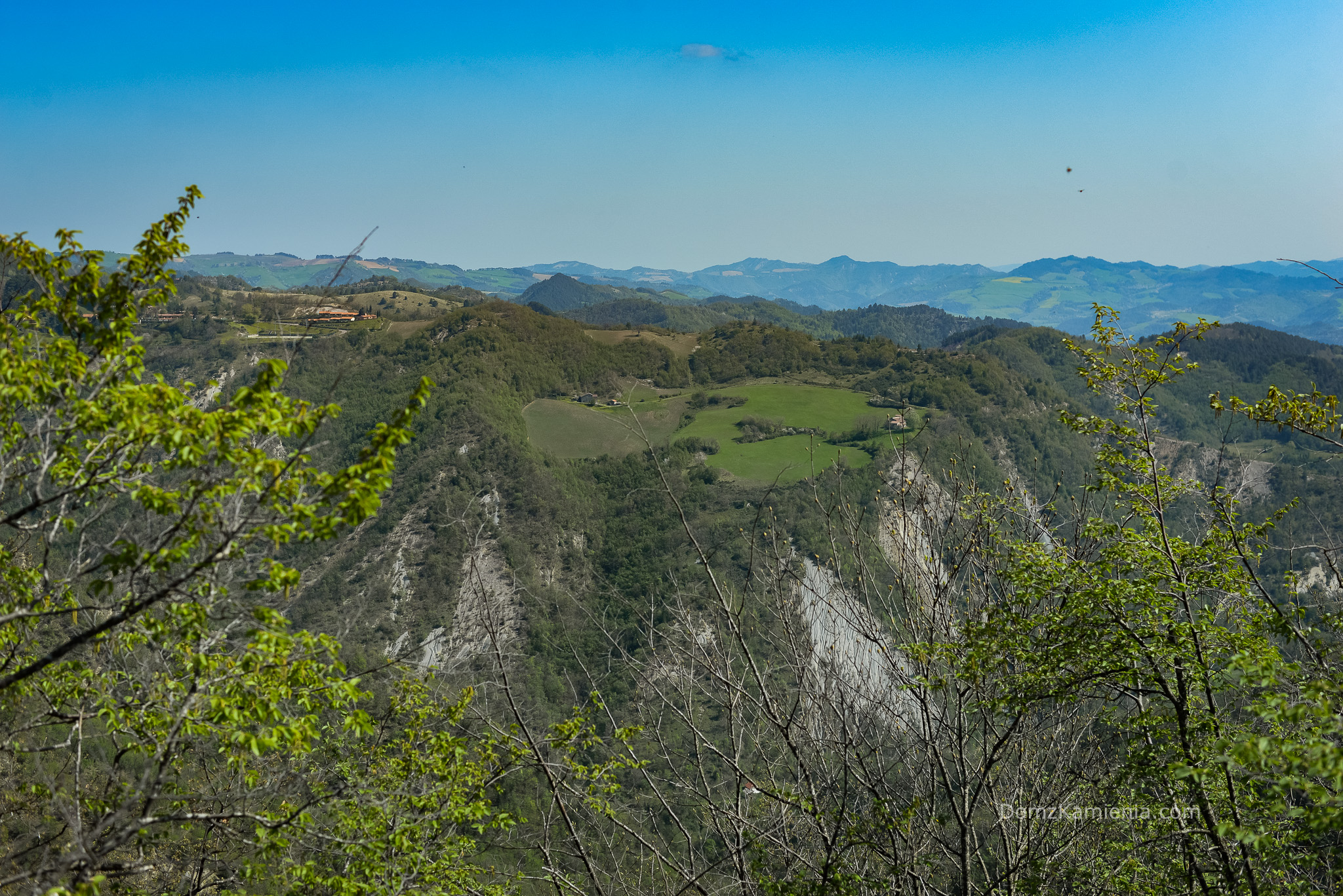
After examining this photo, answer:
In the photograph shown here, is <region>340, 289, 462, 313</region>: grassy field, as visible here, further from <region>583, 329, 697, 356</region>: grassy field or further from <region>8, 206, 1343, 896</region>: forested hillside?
<region>8, 206, 1343, 896</region>: forested hillside

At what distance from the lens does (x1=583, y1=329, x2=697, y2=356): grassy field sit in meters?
146

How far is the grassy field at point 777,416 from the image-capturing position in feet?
280

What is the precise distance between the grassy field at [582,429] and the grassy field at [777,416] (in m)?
4.89

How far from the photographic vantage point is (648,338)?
15350 cm

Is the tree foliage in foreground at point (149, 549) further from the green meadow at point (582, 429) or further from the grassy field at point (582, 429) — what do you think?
the grassy field at point (582, 429)

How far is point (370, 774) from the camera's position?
876 cm

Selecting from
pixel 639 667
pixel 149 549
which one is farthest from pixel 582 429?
pixel 149 549

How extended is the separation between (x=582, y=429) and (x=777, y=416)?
29719 mm

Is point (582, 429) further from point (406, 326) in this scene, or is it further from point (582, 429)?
point (406, 326)

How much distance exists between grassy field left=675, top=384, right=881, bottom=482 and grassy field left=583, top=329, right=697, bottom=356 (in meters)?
23.5

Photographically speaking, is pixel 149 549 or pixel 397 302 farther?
pixel 397 302

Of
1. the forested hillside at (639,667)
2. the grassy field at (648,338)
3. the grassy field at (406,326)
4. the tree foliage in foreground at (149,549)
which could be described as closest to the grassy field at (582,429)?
the grassy field at (406,326)

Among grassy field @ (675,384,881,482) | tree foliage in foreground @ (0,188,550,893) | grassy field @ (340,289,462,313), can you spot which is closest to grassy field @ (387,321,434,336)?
grassy field @ (340,289,462,313)

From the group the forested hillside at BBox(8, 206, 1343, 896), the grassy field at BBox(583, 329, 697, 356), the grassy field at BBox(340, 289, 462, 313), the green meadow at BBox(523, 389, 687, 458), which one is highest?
the grassy field at BBox(340, 289, 462, 313)
